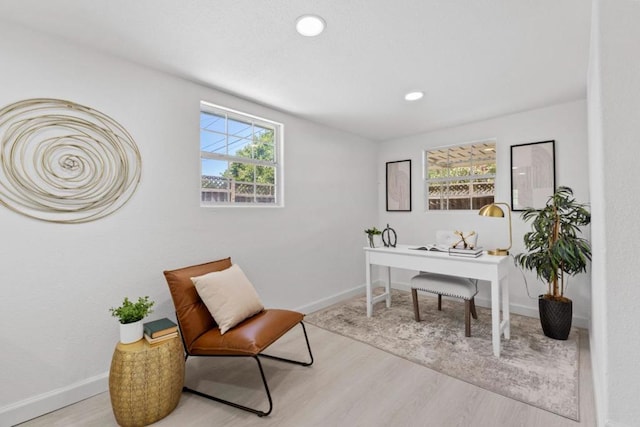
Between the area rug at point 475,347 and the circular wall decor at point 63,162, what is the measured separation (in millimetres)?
2370

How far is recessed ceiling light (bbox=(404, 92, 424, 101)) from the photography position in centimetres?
277

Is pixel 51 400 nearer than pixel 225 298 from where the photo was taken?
Yes

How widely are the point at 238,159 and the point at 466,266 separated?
248 cm

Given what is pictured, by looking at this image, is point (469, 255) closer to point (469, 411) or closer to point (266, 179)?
point (469, 411)

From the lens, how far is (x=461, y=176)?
12.8 feet

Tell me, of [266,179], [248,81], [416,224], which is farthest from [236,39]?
[416,224]

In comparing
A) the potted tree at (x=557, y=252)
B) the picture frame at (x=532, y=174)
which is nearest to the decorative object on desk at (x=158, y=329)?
the potted tree at (x=557, y=252)

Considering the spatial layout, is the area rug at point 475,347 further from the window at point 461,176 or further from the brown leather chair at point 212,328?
the window at point 461,176

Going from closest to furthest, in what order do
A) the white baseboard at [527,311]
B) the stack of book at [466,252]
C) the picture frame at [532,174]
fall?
the stack of book at [466,252]
the white baseboard at [527,311]
the picture frame at [532,174]

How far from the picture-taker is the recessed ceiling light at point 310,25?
1.67 meters

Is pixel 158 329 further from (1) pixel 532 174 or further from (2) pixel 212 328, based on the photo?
(1) pixel 532 174

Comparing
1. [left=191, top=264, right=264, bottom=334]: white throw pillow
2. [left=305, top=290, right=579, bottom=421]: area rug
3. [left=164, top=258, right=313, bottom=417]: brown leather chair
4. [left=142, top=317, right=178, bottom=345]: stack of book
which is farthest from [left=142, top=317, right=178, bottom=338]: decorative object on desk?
[left=305, top=290, right=579, bottom=421]: area rug

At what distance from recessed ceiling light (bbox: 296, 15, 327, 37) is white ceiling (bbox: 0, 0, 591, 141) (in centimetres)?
5

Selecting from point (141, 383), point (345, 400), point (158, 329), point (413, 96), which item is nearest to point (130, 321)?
point (158, 329)
